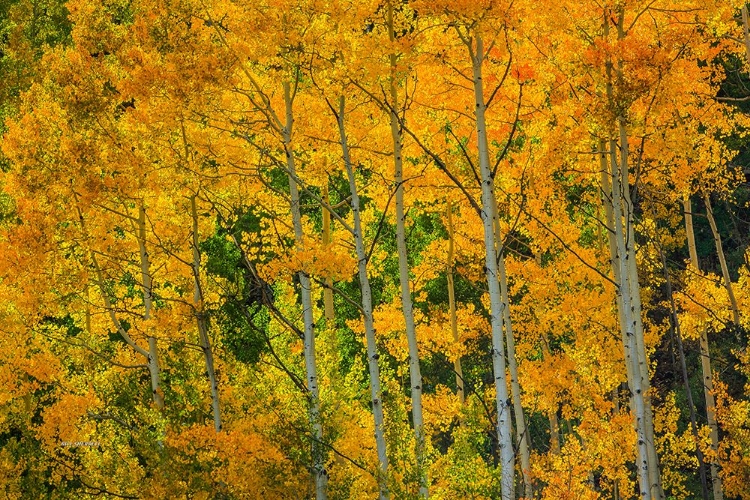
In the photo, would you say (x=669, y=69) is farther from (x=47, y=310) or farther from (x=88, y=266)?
(x=47, y=310)

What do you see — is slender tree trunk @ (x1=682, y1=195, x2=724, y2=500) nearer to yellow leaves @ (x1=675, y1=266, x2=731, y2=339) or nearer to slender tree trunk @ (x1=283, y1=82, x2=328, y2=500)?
yellow leaves @ (x1=675, y1=266, x2=731, y2=339)

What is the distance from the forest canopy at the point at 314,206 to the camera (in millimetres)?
12867

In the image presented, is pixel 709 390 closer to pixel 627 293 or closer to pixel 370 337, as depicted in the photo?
pixel 627 293

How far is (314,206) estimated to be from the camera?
1708 centimetres

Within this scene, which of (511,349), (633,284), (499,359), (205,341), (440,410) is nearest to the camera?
(499,359)

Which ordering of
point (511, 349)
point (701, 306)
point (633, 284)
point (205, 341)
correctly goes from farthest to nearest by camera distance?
point (701, 306), point (511, 349), point (205, 341), point (633, 284)

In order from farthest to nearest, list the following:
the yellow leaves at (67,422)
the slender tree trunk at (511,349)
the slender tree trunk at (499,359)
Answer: the yellow leaves at (67,422) < the slender tree trunk at (511,349) < the slender tree trunk at (499,359)

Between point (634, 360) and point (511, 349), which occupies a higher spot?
point (511, 349)

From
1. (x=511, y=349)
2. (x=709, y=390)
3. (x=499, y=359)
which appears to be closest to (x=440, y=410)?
(x=511, y=349)

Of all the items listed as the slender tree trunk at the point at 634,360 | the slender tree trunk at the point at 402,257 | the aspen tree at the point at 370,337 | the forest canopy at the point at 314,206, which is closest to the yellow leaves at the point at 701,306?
the forest canopy at the point at 314,206

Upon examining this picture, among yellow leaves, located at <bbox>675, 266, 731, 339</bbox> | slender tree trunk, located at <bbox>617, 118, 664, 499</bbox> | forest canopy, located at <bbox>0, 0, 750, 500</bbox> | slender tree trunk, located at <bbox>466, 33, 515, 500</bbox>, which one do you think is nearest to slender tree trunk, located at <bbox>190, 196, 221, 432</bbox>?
forest canopy, located at <bbox>0, 0, 750, 500</bbox>

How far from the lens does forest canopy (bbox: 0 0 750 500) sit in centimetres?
1287

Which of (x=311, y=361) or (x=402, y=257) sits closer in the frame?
(x=311, y=361)

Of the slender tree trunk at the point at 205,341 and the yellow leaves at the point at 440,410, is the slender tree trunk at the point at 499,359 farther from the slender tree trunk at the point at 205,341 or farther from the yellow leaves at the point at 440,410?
the yellow leaves at the point at 440,410
